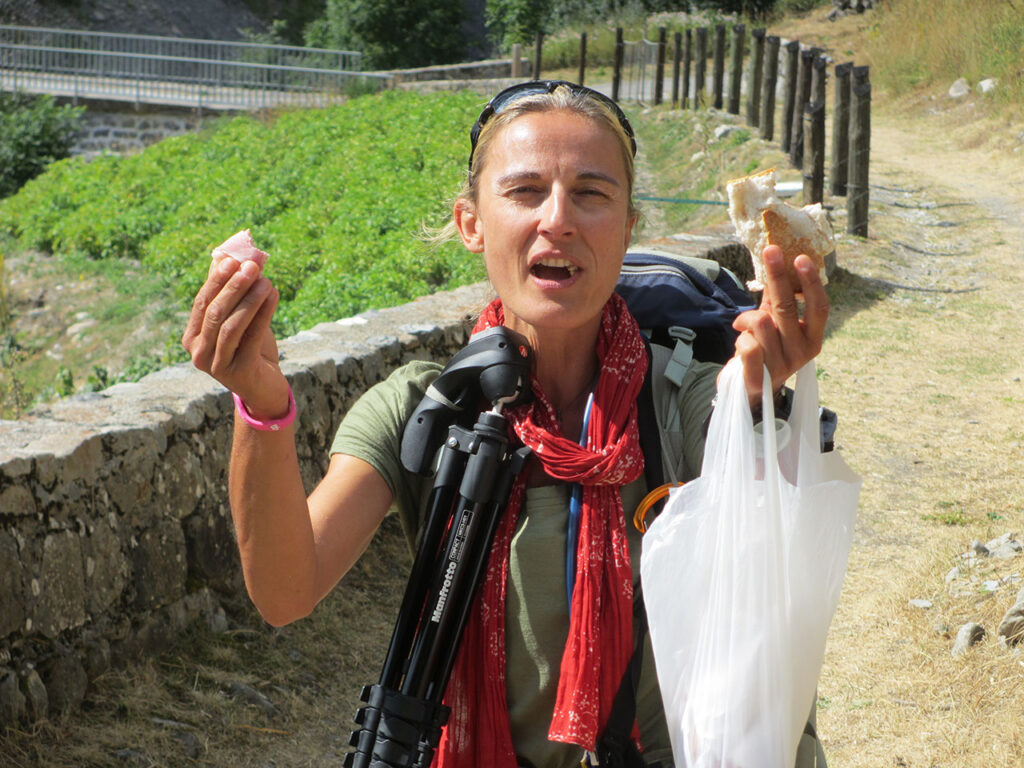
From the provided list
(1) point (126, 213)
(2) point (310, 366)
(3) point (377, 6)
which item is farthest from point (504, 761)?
(3) point (377, 6)

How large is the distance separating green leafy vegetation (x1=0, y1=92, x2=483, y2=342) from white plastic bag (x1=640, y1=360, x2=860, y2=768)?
335cm

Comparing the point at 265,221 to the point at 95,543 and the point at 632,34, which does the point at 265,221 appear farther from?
the point at 632,34

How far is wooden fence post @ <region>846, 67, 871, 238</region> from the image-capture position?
9.68 metres

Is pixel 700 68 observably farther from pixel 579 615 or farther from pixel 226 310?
pixel 226 310

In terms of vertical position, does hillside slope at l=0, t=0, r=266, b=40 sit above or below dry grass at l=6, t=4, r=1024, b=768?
above

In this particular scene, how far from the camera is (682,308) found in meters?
2.07

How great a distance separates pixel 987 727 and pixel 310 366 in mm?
2525

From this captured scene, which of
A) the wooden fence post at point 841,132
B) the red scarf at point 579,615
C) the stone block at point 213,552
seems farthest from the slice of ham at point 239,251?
the wooden fence post at point 841,132

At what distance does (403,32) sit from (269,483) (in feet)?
126

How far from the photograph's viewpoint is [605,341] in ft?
6.27

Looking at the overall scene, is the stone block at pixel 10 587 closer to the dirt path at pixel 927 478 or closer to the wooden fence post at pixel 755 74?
the dirt path at pixel 927 478

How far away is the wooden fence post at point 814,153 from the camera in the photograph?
9.45 meters

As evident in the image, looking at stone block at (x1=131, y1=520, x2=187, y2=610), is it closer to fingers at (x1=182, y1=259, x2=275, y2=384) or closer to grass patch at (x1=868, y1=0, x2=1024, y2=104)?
fingers at (x1=182, y1=259, x2=275, y2=384)

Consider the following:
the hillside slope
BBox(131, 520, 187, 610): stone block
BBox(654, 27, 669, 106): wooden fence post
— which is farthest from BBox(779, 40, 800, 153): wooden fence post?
the hillside slope
